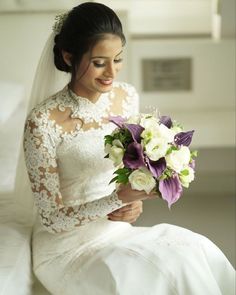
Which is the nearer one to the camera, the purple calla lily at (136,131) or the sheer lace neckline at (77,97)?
the purple calla lily at (136,131)

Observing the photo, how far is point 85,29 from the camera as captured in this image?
1.37 meters

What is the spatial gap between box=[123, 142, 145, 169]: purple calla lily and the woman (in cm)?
10

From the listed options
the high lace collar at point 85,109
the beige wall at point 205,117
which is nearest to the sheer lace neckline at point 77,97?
the high lace collar at point 85,109

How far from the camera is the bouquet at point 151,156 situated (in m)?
1.25

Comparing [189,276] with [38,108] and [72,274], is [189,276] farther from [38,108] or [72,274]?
[38,108]

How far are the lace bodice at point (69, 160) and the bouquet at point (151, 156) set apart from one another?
13cm

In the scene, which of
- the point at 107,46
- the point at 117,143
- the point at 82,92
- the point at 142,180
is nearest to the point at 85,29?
the point at 107,46

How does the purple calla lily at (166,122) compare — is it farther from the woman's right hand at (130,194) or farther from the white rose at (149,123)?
the woman's right hand at (130,194)

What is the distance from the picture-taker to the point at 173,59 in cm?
262

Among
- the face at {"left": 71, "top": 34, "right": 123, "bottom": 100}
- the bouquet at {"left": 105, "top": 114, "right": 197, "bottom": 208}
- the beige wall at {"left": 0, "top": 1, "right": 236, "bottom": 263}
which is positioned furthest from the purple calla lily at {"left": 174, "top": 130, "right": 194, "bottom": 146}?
the beige wall at {"left": 0, "top": 1, "right": 236, "bottom": 263}

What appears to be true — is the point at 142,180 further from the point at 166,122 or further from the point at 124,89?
the point at 124,89

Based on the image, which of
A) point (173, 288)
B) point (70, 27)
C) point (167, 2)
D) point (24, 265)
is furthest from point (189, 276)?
point (167, 2)

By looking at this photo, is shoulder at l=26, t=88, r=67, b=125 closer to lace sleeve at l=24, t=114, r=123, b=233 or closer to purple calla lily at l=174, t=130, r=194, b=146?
lace sleeve at l=24, t=114, r=123, b=233

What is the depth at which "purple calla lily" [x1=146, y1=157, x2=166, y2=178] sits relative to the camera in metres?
1.25
